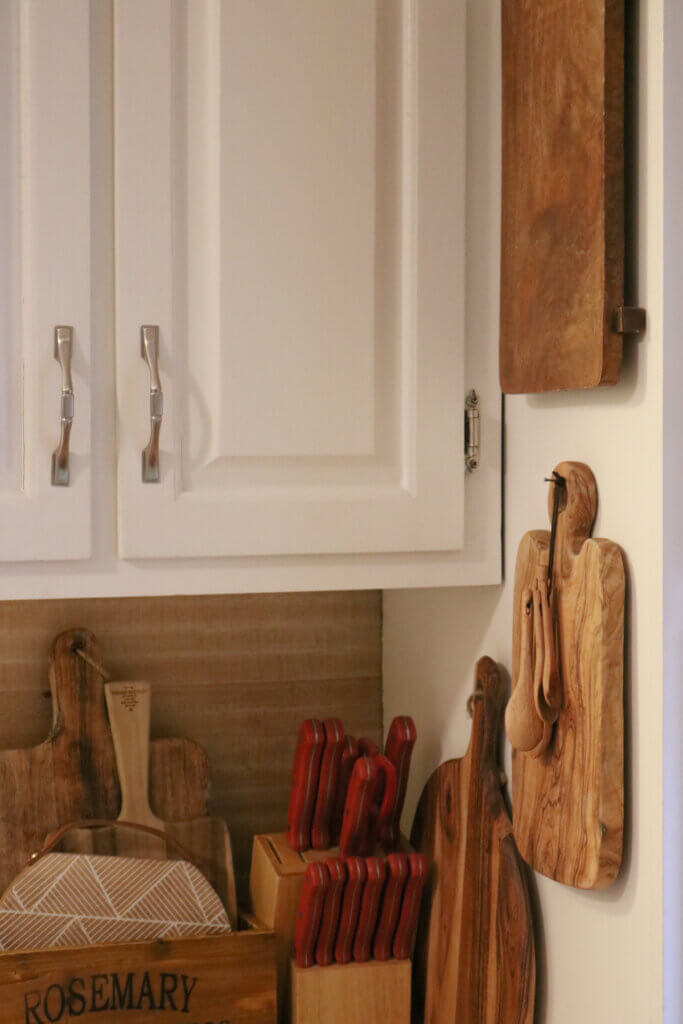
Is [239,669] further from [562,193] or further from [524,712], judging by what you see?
[562,193]

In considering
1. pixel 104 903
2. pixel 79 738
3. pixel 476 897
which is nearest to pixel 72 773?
pixel 79 738

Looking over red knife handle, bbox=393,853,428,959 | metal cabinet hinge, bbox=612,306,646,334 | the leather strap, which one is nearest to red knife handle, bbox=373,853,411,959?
red knife handle, bbox=393,853,428,959

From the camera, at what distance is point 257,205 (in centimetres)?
113

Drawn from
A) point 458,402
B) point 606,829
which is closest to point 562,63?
point 458,402

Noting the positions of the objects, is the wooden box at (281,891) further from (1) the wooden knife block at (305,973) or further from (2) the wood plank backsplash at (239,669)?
(2) the wood plank backsplash at (239,669)

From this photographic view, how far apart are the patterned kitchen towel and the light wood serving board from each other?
0.41m

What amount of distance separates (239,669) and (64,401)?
569mm

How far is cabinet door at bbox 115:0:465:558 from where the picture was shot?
111 cm

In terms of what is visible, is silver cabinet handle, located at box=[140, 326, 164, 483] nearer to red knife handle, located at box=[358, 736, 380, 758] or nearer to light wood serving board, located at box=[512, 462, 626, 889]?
light wood serving board, located at box=[512, 462, 626, 889]

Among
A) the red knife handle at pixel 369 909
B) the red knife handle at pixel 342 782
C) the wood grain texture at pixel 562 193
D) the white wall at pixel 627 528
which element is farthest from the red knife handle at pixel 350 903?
the wood grain texture at pixel 562 193

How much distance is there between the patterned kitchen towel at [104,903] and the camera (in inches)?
49.1

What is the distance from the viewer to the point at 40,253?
3.54ft

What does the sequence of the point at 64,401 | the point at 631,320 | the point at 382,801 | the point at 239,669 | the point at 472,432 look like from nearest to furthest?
Result: the point at 631,320
the point at 64,401
the point at 472,432
the point at 382,801
the point at 239,669

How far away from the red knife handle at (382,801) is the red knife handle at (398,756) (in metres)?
0.01
